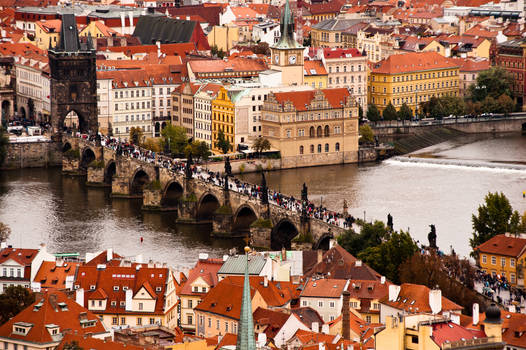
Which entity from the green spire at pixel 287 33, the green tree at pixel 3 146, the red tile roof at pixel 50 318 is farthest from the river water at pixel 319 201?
the red tile roof at pixel 50 318

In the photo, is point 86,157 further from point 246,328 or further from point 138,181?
point 246,328

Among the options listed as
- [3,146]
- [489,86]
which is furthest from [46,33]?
[489,86]

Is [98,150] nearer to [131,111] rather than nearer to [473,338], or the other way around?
[131,111]

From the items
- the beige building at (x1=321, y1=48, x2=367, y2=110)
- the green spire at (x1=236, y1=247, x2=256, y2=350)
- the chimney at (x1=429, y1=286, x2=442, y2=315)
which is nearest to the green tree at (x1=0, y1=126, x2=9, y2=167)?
the beige building at (x1=321, y1=48, x2=367, y2=110)

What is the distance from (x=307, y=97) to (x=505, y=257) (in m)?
42.1

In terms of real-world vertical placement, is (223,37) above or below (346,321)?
above

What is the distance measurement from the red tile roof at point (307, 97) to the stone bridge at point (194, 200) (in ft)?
37.5

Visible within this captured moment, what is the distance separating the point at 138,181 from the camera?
348 ft

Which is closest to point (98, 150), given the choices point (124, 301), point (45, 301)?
point (124, 301)

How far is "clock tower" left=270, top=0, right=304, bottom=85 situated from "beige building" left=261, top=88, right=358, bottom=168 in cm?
364

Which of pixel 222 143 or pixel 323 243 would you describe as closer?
pixel 323 243

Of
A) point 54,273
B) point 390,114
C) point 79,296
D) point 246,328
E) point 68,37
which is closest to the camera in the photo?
point 246,328

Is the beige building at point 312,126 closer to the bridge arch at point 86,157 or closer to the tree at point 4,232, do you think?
the bridge arch at point 86,157

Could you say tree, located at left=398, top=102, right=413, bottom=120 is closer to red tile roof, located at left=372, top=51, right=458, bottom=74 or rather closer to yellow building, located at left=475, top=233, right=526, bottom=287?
red tile roof, located at left=372, top=51, right=458, bottom=74
